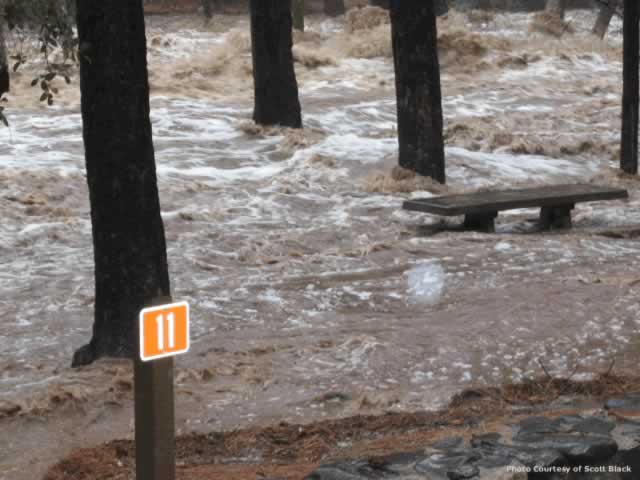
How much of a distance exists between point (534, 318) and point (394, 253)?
8.27ft

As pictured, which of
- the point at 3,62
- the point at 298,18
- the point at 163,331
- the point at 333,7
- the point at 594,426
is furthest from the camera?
the point at 333,7

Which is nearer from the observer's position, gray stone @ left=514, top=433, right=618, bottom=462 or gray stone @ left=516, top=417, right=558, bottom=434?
gray stone @ left=514, top=433, right=618, bottom=462

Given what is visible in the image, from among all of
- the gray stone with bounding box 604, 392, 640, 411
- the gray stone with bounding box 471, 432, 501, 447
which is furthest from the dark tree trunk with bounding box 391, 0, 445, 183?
the gray stone with bounding box 471, 432, 501, 447

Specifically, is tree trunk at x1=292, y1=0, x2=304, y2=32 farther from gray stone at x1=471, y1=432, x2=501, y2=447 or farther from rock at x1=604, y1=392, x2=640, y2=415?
gray stone at x1=471, y1=432, x2=501, y2=447

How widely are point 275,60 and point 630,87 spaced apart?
4867 millimetres

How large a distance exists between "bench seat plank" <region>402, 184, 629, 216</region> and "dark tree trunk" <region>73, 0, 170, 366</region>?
4.33 m

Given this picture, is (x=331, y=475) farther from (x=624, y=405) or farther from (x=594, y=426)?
(x=624, y=405)

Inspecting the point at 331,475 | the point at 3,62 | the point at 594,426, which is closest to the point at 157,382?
the point at 331,475

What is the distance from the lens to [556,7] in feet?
104

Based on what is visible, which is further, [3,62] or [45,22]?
[45,22]

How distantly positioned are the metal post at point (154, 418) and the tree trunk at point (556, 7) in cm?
2556

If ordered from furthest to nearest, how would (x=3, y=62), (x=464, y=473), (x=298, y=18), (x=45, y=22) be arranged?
(x=298, y=18), (x=45, y=22), (x=3, y=62), (x=464, y=473)

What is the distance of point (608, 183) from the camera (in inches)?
615

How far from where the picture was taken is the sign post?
416 cm
